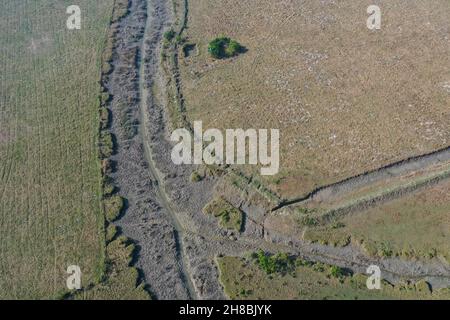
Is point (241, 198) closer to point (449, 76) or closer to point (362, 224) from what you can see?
point (362, 224)

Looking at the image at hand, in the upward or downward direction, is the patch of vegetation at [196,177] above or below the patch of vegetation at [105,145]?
below

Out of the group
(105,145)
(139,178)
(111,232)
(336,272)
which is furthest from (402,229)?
(105,145)

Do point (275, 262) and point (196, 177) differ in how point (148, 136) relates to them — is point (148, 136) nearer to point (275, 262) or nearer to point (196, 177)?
point (196, 177)

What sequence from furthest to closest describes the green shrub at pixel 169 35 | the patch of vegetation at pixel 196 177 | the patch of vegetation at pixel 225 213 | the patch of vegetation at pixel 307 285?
the green shrub at pixel 169 35 → the patch of vegetation at pixel 196 177 → the patch of vegetation at pixel 225 213 → the patch of vegetation at pixel 307 285

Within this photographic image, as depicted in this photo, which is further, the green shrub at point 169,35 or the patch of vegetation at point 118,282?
the green shrub at point 169,35

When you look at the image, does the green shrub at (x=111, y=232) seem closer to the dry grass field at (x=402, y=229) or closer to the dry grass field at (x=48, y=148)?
the dry grass field at (x=48, y=148)

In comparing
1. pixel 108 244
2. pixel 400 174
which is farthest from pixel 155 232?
pixel 400 174

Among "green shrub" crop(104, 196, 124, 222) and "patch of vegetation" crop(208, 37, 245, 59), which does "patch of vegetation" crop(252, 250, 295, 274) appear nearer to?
"green shrub" crop(104, 196, 124, 222)

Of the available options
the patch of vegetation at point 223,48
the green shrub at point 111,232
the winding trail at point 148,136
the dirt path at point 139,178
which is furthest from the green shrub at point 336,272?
the patch of vegetation at point 223,48
